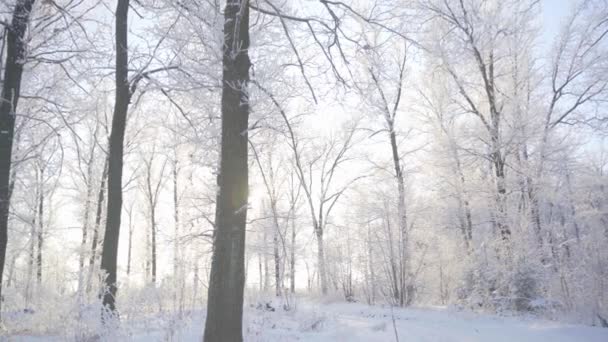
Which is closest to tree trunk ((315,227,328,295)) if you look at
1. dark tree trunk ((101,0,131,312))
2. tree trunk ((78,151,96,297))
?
dark tree trunk ((101,0,131,312))

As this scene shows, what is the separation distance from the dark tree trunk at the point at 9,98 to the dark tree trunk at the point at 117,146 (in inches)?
60.5

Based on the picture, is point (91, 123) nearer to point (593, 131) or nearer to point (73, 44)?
point (73, 44)

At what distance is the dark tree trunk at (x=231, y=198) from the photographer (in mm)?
4312

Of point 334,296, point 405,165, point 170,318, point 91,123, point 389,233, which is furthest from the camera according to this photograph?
point 91,123

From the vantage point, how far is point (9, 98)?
20.8 ft

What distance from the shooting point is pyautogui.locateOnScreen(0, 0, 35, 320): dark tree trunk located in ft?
20.0

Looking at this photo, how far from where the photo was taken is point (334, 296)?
48.4 feet

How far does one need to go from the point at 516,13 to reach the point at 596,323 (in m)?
10.5

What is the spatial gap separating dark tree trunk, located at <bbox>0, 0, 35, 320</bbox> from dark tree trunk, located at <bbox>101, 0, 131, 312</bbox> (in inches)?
60.5

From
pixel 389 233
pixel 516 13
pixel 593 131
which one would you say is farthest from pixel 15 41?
pixel 593 131

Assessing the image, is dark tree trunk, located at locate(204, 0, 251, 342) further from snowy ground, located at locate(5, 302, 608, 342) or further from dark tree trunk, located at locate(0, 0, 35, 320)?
dark tree trunk, located at locate(0, 0, 35, 320)

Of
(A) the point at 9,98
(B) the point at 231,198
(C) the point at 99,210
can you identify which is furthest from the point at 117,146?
(C) the point at 99,210

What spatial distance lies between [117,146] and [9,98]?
6.11 ft

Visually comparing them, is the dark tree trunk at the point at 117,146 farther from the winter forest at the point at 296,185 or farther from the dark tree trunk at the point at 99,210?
the dark tree trunk at the point at 99,210
